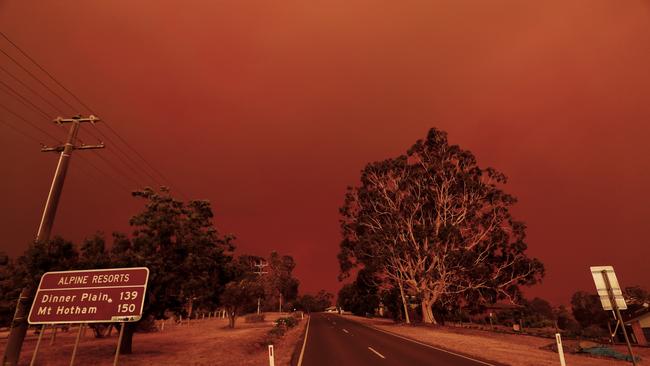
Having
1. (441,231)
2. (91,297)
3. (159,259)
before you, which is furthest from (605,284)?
(441,231)

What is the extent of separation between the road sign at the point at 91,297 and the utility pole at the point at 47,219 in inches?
145

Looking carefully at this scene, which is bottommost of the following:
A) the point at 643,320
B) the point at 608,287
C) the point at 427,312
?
the point at 643,320

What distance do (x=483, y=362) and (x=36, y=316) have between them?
52.2ft

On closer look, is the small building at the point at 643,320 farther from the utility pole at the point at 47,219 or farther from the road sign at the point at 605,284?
the utility pole at the point at 47,219

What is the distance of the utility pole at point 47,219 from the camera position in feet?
38.2

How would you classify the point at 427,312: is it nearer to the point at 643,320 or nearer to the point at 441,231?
the point at 441,231

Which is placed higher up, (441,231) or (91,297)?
(441,231)

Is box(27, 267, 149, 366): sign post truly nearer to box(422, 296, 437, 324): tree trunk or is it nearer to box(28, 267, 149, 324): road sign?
box(28, 267, 149, 324): road sign

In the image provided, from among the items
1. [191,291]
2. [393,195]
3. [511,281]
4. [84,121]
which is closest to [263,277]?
[393,195]

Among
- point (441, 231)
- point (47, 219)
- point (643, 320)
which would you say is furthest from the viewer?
point (441, 231)

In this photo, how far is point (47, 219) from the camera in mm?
13414

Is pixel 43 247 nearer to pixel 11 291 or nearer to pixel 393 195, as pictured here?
pixel 11 291

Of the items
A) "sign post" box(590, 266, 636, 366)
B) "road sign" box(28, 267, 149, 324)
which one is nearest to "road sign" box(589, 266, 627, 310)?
"sign post" box(590, 266, 636, 366)

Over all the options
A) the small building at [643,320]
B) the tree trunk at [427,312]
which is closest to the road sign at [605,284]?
the small building at [643,320]
